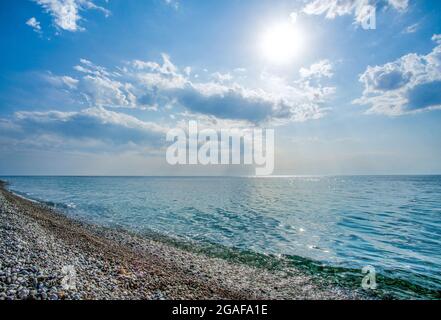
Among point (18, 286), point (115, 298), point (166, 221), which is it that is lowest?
point (166, 221)

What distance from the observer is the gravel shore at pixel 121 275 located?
27.5ft

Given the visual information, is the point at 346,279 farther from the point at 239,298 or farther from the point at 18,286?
the point at 18,286

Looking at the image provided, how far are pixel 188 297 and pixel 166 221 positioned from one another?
2011cm

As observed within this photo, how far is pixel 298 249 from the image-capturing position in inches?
714

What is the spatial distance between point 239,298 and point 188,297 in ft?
7.67

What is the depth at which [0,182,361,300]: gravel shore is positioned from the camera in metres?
8.38

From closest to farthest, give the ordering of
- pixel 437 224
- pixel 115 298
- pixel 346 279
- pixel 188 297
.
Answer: pixel 115 298
pixel 188 297
pixel 346 279
pixel 437 224

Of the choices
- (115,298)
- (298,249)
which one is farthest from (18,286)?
(298,249)

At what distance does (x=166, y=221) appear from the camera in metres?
28.7

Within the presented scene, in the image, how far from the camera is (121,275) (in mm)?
10258
